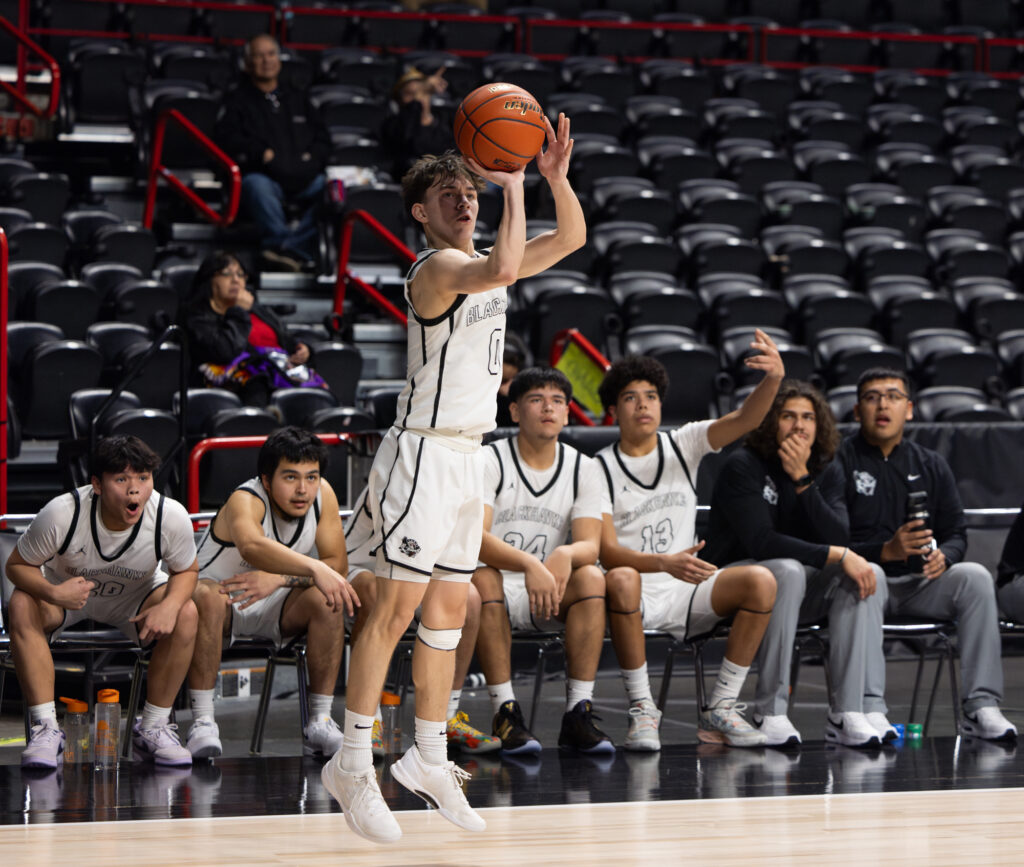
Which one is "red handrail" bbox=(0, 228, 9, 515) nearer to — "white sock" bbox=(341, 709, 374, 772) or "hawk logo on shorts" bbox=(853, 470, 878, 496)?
"white sock" bbox=(341, 709, 374, 772)

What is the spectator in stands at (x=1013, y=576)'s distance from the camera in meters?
5.80

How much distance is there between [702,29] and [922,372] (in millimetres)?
6362

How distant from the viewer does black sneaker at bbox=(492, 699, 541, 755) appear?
4941mm

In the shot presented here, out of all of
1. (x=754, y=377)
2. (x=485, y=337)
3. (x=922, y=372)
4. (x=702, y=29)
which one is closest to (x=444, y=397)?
(x=485, y=337)

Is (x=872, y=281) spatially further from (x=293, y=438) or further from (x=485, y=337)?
(x=485, y=337)

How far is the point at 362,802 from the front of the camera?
3.59m

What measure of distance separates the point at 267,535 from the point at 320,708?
2.11 ft

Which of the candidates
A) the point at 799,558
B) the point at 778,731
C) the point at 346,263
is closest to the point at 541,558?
the point at 799,558

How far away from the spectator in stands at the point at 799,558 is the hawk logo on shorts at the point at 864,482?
15 centimetres

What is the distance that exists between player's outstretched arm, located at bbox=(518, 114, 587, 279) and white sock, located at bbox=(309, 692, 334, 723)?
192 centimetres

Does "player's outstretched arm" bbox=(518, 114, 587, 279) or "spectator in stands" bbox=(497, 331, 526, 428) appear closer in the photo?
"player's outstretched arm" bbox=(518, 114, 587, 279)

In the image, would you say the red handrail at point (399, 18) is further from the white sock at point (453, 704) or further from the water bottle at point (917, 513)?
the white sock at point (453, 704)

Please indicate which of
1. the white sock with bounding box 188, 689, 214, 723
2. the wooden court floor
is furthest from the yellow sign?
the wooden court floor

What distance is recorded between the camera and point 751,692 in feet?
21.8
